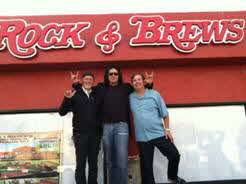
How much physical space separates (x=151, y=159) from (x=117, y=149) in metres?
0.49

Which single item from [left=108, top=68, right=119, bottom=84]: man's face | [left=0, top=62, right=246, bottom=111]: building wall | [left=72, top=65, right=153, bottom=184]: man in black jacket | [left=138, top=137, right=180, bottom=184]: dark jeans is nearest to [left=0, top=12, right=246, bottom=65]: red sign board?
[left=0, top=62, right=246, bottom=111]: building wall

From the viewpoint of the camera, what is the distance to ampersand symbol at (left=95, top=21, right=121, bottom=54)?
18.1ft

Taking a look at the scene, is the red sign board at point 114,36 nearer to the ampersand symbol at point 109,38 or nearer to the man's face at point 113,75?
the ampersand symbol at point 109,38

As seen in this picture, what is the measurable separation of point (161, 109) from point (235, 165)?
5.95 ft

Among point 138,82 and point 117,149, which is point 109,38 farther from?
point 117,149

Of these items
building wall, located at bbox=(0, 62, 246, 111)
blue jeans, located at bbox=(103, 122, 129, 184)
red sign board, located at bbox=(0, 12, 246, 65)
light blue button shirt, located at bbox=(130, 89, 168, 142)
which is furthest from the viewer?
building wall, located at bbox=(0, 62, 246, 111)

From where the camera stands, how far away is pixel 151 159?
4551 millimetres

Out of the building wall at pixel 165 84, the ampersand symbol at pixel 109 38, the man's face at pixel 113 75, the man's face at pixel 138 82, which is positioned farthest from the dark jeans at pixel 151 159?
the ampersand symbol at pixel 109 38

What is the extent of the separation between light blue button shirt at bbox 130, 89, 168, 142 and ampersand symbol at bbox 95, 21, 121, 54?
111 centimetres

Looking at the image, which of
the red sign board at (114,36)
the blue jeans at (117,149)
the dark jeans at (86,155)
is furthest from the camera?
the red sign board at (114,36)

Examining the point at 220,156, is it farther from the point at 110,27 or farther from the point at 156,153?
the point at 110,27

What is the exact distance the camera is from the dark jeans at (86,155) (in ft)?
14.2

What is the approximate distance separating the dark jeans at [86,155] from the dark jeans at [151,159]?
0.65 m

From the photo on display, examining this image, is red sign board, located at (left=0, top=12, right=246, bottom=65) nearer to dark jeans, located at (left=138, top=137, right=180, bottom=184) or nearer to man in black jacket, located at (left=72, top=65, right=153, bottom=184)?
man in black jacket, located at (left=72, top=65, right=153, bottom=184)
